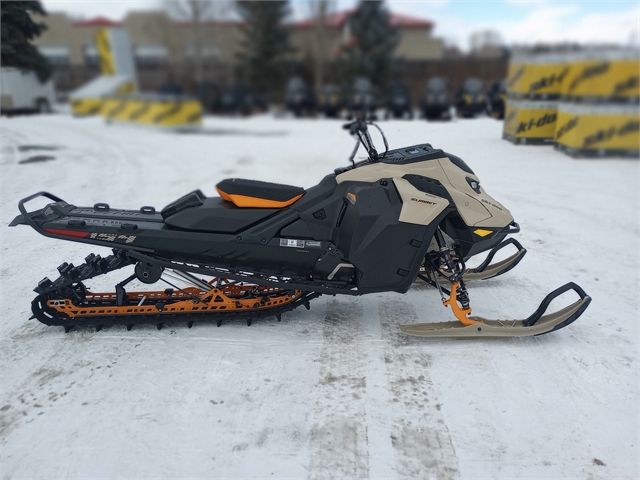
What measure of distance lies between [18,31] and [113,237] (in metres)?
2.77

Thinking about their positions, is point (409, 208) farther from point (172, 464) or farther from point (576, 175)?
point (576, 175)

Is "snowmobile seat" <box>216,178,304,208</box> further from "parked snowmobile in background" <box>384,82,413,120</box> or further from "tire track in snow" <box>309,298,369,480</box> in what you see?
"parked snowmobile in background" <box>384,82,413,120</box>

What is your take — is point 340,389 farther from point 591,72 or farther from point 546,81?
point 546,81

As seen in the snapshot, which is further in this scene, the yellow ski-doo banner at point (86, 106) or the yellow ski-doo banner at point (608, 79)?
the yellow ski-doo banner at point (86, 106)

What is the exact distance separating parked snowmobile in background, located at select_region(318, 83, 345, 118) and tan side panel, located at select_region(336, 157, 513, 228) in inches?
712

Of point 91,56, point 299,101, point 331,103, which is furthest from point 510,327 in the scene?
point 91,56

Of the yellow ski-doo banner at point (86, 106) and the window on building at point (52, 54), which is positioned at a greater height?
the window on building at point (52, 54)

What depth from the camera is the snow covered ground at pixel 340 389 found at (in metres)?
2.47

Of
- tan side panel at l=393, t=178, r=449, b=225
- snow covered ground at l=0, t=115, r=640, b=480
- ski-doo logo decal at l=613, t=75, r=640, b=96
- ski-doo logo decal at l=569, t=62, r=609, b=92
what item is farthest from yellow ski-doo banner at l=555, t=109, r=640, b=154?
tan side panel at l=393, t=178, r=449, b=225

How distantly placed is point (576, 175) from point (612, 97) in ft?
8.75

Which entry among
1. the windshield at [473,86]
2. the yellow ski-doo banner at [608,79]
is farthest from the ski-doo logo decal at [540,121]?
the windshield at [473,86]

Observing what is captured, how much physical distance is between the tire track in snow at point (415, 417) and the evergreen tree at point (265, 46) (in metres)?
28.8

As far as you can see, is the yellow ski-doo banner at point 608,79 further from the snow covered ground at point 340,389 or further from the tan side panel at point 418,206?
the tan side panel at point 418,206

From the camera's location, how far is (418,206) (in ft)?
11.4
